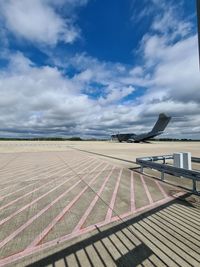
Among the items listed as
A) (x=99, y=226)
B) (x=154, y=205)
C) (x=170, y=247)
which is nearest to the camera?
(x=170, y=247)

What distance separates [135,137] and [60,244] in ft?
243

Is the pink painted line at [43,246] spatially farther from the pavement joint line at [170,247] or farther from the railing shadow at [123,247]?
the pavement joint line at [170,247]

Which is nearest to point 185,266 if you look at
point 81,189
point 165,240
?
point 165,240

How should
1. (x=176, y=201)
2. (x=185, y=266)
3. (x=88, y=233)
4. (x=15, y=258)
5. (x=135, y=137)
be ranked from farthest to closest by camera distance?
(x=135, y=137), (x=176, y=201), (x=88, y=233), (x=15, y=258), (x=185, y=266)

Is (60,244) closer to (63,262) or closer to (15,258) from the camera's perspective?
(63,262)

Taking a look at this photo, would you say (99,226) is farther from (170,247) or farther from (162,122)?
(162,122)

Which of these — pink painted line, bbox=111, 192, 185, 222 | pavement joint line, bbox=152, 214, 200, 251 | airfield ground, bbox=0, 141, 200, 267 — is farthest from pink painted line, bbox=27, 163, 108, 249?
pavement joint line, bbox=152, 214, 200, 251

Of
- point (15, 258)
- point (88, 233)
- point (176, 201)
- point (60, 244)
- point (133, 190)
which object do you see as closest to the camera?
point (15, 258)

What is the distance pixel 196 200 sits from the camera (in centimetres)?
616

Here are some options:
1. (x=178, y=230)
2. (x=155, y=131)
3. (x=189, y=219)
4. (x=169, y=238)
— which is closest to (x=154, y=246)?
(x=169, y=238)

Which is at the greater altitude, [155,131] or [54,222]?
[155,131]

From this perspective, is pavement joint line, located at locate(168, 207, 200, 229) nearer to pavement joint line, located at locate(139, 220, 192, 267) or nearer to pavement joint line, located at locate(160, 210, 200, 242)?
pavement joint line, located at locate(160, 210, 200, 242)

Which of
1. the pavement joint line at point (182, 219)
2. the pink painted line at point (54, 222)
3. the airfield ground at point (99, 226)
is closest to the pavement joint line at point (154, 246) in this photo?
the airfield ground at point (99, 226)

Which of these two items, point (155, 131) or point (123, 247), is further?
point (155, 131)
